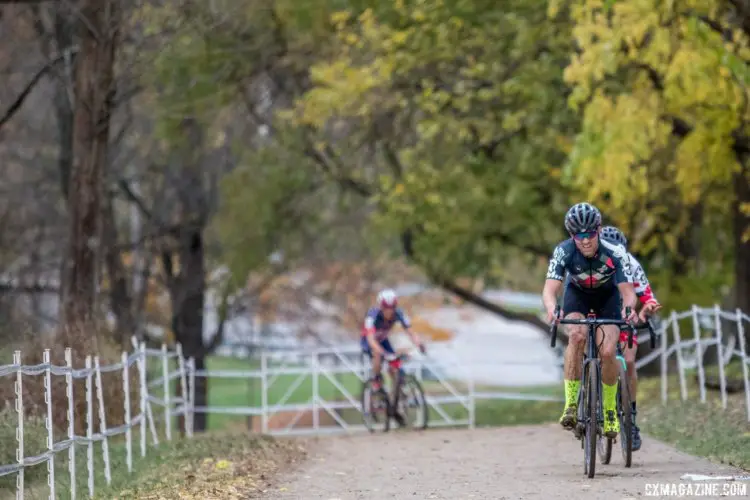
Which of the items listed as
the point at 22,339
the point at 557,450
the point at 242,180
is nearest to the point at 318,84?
the point at 242,180

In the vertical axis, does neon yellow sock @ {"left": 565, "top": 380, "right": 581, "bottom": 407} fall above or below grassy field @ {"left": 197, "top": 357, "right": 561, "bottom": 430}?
above

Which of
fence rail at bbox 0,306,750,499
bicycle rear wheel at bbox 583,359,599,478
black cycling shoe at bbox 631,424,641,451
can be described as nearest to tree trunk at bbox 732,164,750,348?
fence rail at bbox 0,306,750,499

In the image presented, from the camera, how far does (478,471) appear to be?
12.9 meters

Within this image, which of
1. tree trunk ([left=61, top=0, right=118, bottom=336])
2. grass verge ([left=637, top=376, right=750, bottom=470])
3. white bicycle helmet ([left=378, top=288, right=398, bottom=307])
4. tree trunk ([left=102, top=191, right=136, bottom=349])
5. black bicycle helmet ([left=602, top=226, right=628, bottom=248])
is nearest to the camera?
black bicycle helmet ([left=602, top=226, right=628, bottom=248])

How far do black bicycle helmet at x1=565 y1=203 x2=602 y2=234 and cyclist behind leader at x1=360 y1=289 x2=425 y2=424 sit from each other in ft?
27.1

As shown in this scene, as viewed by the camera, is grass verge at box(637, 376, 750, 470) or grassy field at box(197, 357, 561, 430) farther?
grassy field at box(197, 357, 561, 430)

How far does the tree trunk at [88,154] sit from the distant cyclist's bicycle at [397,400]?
14.2 ft

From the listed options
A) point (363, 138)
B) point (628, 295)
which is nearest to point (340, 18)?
point (363, 138)

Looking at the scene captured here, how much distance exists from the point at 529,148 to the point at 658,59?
646cm

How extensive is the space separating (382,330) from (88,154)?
4979mm

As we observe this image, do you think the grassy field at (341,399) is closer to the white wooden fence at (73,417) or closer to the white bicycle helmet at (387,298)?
the white bicycle helmet at (387,298)

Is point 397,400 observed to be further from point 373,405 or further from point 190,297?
point 190,297

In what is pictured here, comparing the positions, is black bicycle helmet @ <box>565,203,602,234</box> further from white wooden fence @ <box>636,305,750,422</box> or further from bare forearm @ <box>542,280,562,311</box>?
white wooden fence @ <box>636,305,750,422</box>

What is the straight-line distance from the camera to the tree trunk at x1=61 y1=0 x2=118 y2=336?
20.4m
